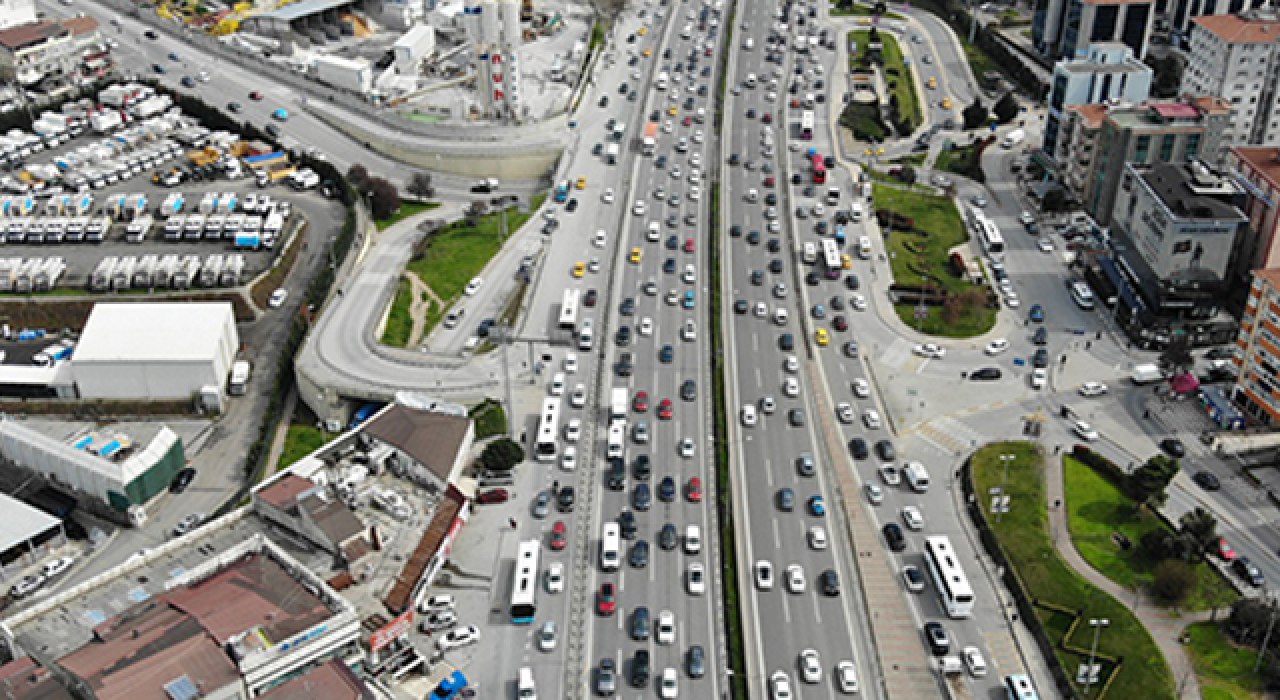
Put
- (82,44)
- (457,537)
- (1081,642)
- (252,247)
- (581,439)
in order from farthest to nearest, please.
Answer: (82,44) → (252,247) → (581,439) → (457,537) → (1081,642)

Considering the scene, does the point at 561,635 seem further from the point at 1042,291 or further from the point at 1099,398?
the point at 1042,291

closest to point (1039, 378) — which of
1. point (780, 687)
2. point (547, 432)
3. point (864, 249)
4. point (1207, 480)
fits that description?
point (1207, 480)

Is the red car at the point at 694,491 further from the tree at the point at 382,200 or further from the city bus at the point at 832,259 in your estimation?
the tree at the point at 382,200

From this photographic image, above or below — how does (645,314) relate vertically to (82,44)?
below

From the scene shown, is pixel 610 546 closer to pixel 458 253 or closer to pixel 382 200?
pixel 458 253

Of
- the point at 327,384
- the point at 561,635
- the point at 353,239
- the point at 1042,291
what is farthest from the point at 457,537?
the point at 1042,291

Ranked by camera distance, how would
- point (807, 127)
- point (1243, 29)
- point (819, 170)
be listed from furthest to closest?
point (807, 127) → point (819, 170) → point (1243, 29)

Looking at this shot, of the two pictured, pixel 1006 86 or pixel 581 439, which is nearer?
pixel 581 439
